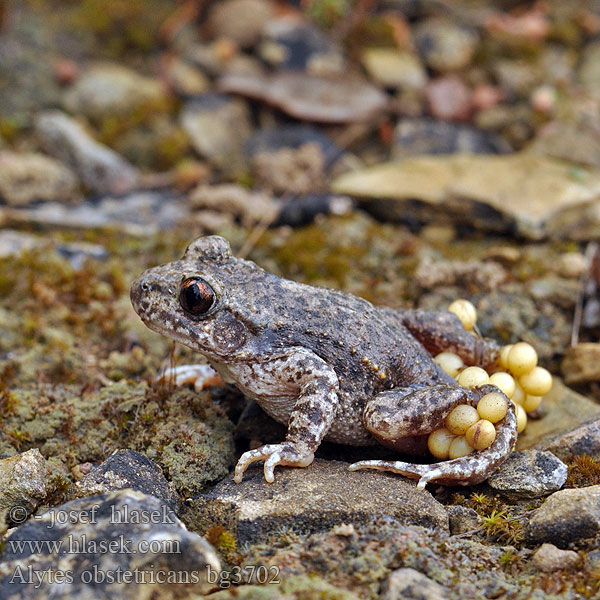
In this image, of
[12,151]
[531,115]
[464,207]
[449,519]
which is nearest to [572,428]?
[449,519]

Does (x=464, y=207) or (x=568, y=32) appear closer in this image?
(x=464, y=207)

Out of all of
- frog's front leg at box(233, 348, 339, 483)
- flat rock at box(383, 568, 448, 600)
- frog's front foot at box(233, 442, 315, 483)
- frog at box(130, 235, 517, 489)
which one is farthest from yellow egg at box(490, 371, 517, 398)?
flat rock at box(383, 568, 448, 600)

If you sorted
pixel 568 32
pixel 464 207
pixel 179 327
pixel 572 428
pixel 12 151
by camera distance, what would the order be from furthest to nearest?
pixel 568 32
pixel 12 151
pixel 464 207
pixel 572 428
pixel 179 327

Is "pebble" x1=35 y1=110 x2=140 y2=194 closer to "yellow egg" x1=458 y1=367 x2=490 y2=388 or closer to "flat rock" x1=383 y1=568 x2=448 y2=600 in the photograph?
"yellow egg" x1=458 y1=367 x2=490 y2=388

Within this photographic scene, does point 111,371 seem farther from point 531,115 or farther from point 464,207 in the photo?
point 531,115

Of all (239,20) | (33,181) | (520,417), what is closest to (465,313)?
(520,417)
